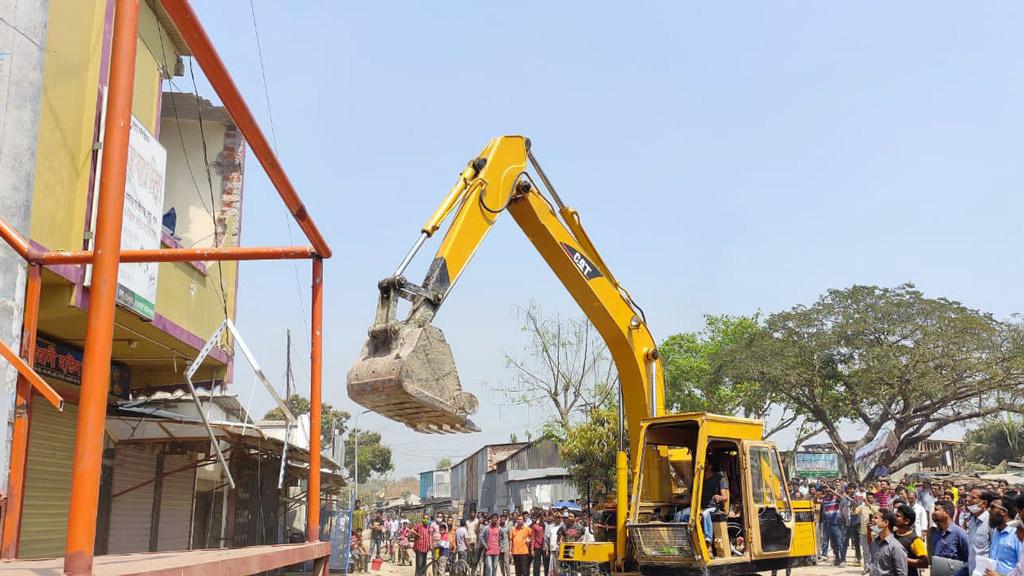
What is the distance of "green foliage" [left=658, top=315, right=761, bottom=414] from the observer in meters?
37.7

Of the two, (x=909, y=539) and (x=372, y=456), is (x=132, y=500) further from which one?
(x=372, y=456)

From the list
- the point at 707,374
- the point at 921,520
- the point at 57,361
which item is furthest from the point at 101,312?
the point at 707,374

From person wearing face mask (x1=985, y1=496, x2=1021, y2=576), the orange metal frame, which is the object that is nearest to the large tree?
person wearing face mask (x1=985, y1=496, x2=1021, y2=576)

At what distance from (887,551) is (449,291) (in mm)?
4541

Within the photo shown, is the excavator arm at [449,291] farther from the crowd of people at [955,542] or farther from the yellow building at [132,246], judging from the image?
the crowd of people at [955,542]

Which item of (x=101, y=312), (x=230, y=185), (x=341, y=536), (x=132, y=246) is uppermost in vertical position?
(x=230, y=185)

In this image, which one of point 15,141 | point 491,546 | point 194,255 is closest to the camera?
point 194,255

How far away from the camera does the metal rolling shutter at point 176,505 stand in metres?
15.3

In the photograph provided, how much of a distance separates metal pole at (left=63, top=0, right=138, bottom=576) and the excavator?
4119 millimetres

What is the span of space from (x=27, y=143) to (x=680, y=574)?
26.4ft

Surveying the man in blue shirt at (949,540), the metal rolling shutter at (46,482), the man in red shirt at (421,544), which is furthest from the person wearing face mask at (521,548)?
the man in blue shirt at (949,540)

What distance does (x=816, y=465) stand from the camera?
50.9m

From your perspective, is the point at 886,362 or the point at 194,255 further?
the point at 886,362

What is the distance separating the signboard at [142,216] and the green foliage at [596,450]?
17.5 meters
